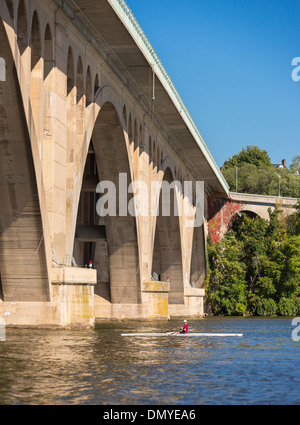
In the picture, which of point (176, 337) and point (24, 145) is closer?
point (24, 145)

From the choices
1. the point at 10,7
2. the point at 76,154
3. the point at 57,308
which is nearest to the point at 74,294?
the point at 57,308

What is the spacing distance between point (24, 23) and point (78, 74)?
8007mm

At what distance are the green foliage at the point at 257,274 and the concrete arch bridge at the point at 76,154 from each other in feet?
103

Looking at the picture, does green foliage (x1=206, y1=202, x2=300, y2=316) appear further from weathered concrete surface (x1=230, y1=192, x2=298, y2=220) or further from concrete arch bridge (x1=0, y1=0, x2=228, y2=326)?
concrete arch bridge (x1=0, y1=0, x2=228, y2=326)

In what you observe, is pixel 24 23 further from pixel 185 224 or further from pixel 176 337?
pixel 185 224

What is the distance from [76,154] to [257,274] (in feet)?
183

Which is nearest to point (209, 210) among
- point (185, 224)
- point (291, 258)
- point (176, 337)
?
point (291, 258)

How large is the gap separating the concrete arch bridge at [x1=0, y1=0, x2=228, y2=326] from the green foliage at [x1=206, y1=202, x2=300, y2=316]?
103ft

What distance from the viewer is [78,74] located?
34969mm

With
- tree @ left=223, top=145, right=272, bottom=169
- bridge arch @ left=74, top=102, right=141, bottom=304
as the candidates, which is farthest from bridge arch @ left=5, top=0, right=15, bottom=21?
tree @ left=223, top=145, right=272, bottom=169

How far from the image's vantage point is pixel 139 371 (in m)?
22.0

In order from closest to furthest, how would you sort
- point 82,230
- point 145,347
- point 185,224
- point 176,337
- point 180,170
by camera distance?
point 145,347, point 176,337, point 82,230, point 180,170, point 185,224

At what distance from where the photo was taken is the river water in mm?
17281

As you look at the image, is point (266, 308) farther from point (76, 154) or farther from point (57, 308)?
point (57, 308)
